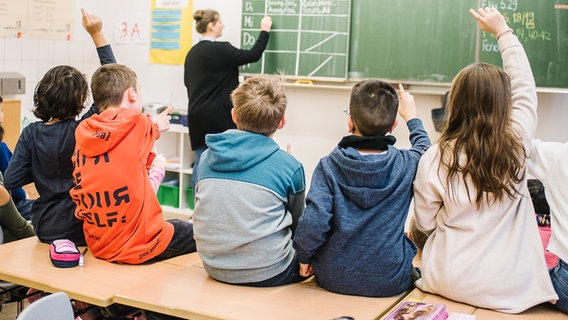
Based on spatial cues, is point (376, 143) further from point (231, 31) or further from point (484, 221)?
point (231, 31)

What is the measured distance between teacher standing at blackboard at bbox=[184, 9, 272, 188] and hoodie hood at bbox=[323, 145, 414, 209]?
8.45ft

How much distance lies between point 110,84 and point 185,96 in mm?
2886

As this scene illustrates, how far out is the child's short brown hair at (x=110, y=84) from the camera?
2.96 meters

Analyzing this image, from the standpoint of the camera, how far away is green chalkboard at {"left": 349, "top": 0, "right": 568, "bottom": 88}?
438cm

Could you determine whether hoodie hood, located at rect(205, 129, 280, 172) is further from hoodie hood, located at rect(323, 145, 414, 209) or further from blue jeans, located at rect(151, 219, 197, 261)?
blue jeans, located at rect(151, 219, 197, 261)

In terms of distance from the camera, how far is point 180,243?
2.99 meters

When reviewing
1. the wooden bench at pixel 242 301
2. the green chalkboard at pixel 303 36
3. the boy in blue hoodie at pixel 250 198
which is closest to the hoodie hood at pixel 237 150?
the boy in blue hoodie at pixel 250 198

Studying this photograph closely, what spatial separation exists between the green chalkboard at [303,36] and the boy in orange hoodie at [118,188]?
7.86ft

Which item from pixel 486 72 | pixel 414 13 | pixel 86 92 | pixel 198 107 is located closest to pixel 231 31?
pixel 198 107

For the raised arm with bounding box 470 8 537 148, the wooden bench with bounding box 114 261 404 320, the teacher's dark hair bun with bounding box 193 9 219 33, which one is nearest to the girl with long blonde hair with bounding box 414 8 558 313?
the raised arm with bounding box 470 8 537 148

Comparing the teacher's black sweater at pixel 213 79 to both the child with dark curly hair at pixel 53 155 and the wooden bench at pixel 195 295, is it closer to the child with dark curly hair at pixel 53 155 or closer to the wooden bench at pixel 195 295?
the child with dark curly hair at pixel 53 155

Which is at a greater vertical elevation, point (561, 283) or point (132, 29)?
point (132, 29)

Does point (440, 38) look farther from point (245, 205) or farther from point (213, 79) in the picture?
point (245, 205)

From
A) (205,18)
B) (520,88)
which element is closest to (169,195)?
(205,18)
